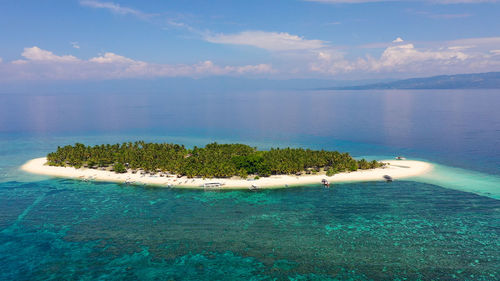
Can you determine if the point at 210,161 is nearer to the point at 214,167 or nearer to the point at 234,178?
the point at 214,167

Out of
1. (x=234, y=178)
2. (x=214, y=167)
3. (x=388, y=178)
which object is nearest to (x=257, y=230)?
(x=234, y=178)

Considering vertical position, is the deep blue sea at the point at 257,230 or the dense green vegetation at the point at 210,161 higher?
the dense green vegetation at the point at 210,161

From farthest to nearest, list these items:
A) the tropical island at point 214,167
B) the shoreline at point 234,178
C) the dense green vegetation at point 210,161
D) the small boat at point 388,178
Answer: the dense green vegetation at point 210,161, the tropical island at point 214,167, the small boat at point 388,178, the shoreline at point 234,178

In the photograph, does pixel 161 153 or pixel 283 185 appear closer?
pixel 283 185

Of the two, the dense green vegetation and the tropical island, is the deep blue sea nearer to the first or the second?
the tropical island

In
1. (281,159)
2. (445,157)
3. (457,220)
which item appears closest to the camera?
(457,220)

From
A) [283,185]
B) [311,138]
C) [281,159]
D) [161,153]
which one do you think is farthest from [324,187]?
[311,138]

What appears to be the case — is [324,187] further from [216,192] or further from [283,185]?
[216,192]

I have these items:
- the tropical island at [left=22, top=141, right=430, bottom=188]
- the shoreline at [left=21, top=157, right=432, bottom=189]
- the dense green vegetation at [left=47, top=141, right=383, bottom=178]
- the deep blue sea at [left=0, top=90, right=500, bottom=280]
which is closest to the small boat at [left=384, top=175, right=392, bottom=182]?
the shoreline at [left=21, top=157, right=432, bottom=189]

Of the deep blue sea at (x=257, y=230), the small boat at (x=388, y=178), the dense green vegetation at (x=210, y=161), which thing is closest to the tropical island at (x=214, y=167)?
the dense green vegetation at (x=210, y=161)

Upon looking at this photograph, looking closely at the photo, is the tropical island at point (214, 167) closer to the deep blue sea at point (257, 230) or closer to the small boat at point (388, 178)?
the small boat at point (388, 178)
